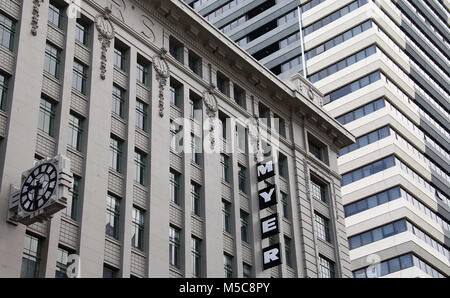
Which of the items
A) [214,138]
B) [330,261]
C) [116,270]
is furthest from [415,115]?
[116,270]

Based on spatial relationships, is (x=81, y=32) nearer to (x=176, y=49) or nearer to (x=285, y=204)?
(x=176, y=49)

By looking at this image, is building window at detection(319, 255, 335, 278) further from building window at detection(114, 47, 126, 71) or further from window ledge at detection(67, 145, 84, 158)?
window ledge at detection(67, 145, 84, 158)

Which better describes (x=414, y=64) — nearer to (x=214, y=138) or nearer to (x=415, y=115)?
(x=415, y=115)

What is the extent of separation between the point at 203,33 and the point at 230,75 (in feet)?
11.6

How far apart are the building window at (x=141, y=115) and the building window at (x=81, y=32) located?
4.32m

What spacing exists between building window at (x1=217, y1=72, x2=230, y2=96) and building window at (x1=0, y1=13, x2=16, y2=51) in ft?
53.2

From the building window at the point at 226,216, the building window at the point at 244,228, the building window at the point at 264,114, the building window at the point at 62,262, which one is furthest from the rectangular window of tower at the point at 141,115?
the building window at the point at 264,114

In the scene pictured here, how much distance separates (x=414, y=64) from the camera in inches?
3723

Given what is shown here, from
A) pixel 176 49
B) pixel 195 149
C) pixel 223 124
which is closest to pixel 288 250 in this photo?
pixel 223 124

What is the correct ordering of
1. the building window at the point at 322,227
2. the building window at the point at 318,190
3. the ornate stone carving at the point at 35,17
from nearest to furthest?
the ornate stone carving at the point at 35,17 → the building window at the point at 322,227 → the building window at the point at 318,190

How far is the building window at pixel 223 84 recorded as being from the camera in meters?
51.2

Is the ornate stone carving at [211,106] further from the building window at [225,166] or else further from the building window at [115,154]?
the building window at [115,154]

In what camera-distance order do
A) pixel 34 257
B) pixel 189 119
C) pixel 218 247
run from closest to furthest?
1. pixel 34 257
2. pixel 218 247
3. pixel 189 119

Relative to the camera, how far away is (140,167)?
4153 centimetres
